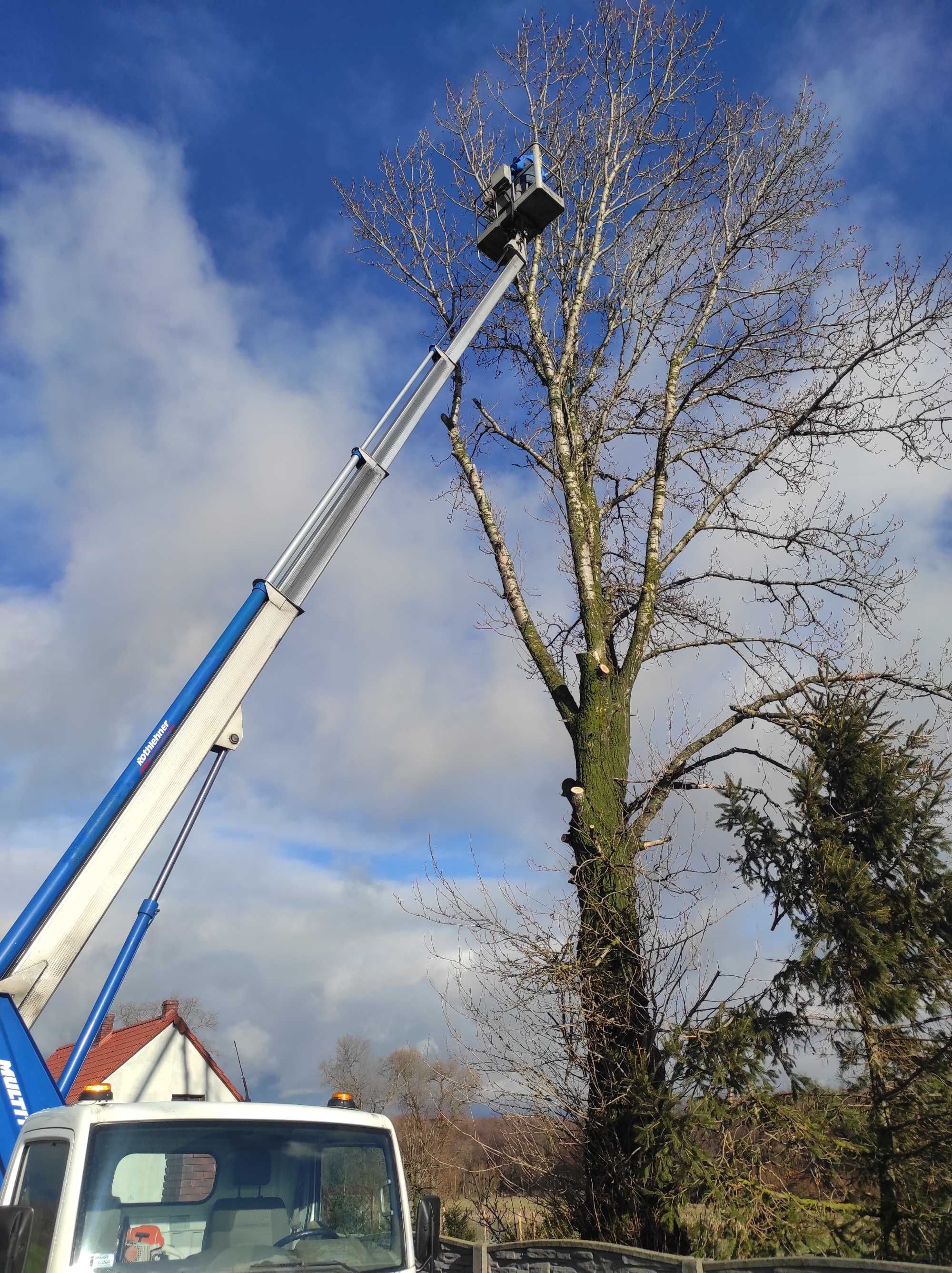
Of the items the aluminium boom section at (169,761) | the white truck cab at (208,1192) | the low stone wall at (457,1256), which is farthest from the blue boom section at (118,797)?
the low stone wall at (457,1256)

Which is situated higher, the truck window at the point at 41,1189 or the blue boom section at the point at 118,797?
the blue boom section at the point at 118,797

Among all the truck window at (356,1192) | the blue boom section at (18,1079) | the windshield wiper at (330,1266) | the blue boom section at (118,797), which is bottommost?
the windshield wiper at (330,1266)

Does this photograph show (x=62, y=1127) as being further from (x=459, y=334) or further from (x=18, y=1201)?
(x=459, y=334)

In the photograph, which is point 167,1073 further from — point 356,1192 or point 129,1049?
point 356,1192

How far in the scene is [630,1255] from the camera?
6176 millimetres

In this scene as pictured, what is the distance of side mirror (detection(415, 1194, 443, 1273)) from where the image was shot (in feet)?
13.2

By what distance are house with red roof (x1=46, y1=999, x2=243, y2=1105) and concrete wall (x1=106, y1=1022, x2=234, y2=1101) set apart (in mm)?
12

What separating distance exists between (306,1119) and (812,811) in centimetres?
524

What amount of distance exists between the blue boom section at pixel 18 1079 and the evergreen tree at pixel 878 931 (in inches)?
206

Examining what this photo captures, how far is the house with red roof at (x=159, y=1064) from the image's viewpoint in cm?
2134

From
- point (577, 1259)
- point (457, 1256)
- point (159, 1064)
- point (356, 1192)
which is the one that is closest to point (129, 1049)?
point (159, 1064)

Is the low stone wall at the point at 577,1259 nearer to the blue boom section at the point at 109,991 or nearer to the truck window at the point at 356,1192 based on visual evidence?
the truck window at the point at 356,1192

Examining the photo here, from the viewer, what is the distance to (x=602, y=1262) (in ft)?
21.3

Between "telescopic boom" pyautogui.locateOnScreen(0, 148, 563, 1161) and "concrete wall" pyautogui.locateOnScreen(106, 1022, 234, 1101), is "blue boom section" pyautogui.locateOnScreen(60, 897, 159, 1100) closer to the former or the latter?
"telescopic boom" pyautogui.locateOnScreen(0, 148, 563, 1161)
